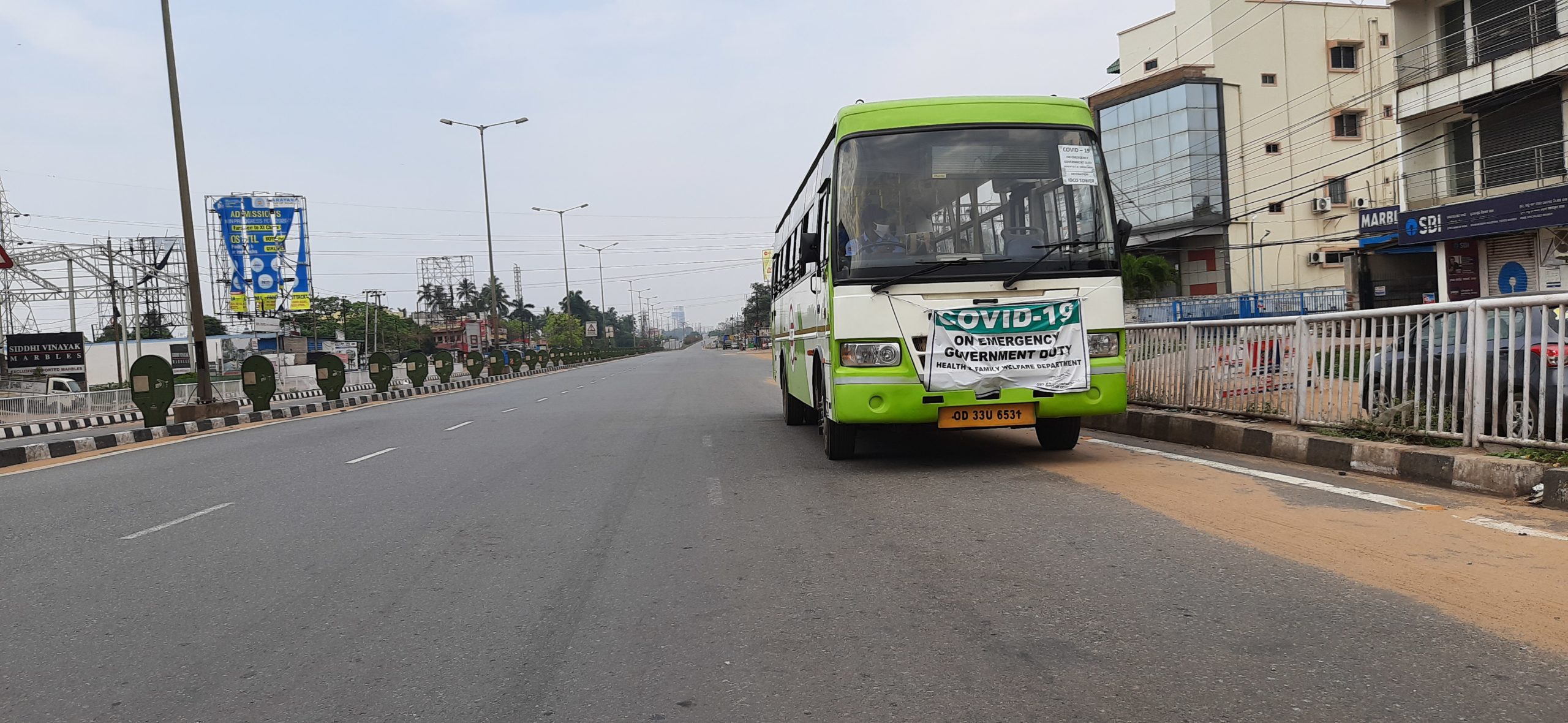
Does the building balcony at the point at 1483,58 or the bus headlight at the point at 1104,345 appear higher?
the building balcony at the point at 1483,58

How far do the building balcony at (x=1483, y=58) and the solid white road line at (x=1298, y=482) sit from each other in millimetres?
17381

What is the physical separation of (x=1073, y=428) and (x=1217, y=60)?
4202 centimetres

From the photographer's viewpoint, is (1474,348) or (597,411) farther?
(597,411)

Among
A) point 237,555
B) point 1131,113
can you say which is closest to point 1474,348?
point 237,555

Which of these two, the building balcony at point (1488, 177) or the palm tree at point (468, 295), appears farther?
the palm tree at point (468, 295)

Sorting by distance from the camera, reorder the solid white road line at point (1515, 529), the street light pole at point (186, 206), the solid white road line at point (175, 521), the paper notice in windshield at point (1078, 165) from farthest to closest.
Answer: the street light pole at point (186, 206) → the paper notice in windshield at point (1078, 165) → the solid white road line at point (175, 521) → the solid white road line at point (1515, 529)

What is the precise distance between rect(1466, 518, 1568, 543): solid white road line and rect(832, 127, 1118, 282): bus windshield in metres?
3.16

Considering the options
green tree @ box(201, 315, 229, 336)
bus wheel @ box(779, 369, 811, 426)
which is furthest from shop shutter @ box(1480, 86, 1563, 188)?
green tree @ box(201, 315, 229, 336)

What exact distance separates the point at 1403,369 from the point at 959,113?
146 inches

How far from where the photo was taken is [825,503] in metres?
6.90

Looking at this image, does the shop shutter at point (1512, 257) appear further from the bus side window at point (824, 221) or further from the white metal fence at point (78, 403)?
the white metal fence at point (78, 403)

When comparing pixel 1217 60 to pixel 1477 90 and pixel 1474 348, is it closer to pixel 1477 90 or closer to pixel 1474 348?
pixel 1477 90

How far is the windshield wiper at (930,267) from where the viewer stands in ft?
25.3

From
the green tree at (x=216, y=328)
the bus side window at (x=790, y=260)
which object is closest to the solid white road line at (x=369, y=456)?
the bus side window at (x=790, y=260)
